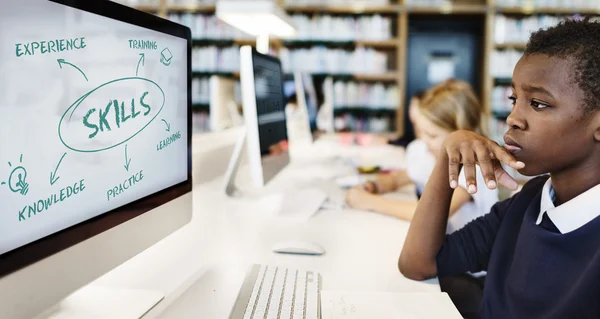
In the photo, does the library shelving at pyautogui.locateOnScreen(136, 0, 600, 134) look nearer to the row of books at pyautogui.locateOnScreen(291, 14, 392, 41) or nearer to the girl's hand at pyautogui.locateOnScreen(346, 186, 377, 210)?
the row of books at pyautogui.locateOnScreen(291, 14, 392, 41)

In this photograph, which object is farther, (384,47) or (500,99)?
(384,47)

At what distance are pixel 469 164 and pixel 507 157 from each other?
0.09m

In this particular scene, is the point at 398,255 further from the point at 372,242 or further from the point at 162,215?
the point at 162,215

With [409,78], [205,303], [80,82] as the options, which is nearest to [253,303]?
[205,303]

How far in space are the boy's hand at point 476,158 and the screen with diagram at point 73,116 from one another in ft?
1.69

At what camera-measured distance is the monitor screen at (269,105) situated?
130cm

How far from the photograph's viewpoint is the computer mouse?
999 mm

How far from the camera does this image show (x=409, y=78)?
489 cm

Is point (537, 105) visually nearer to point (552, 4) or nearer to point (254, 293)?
point (254, 293)

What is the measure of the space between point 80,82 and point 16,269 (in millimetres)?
225

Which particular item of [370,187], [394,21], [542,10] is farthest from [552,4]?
[370,187]

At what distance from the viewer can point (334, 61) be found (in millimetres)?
4605

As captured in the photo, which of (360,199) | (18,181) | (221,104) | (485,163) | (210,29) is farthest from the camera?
(210,29)

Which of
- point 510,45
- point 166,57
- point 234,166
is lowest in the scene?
point 234,166
